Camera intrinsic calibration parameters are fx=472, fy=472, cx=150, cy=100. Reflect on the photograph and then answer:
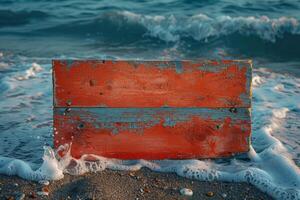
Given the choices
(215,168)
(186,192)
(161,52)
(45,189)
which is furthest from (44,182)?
(161,52)

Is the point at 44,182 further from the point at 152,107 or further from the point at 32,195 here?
the point at 152,107

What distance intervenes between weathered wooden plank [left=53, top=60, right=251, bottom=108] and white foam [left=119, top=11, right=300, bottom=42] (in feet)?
20.5

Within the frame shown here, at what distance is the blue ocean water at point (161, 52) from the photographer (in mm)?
3525

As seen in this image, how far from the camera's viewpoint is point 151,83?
A: 11.2 ft

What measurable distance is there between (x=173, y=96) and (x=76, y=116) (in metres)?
0.72

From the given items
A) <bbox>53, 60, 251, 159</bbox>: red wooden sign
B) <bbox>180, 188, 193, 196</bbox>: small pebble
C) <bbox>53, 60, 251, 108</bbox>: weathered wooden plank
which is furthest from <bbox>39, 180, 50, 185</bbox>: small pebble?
<bbox>180, 188, 193, 196</bbox>: small pebble

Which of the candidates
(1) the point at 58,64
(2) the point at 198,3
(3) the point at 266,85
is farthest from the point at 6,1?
(1) the point at 58,64

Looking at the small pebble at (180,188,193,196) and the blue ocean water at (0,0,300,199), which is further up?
the blue ocean water at (0,0,300,199)

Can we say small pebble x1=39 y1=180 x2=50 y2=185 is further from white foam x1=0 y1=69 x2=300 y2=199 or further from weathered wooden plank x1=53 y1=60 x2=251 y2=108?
weathered wooden plank x1=53 y1=60 x2=251 y2=108

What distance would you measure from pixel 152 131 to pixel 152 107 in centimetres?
19

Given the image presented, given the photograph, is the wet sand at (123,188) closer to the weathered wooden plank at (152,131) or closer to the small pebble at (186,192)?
the small pebble at (186,192)

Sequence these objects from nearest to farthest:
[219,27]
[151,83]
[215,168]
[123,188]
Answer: [123,188] → [151,83] → [215,168] → [219,27]

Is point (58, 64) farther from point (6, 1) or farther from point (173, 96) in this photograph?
point (6, 1)

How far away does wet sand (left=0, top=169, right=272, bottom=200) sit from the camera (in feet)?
10.1
